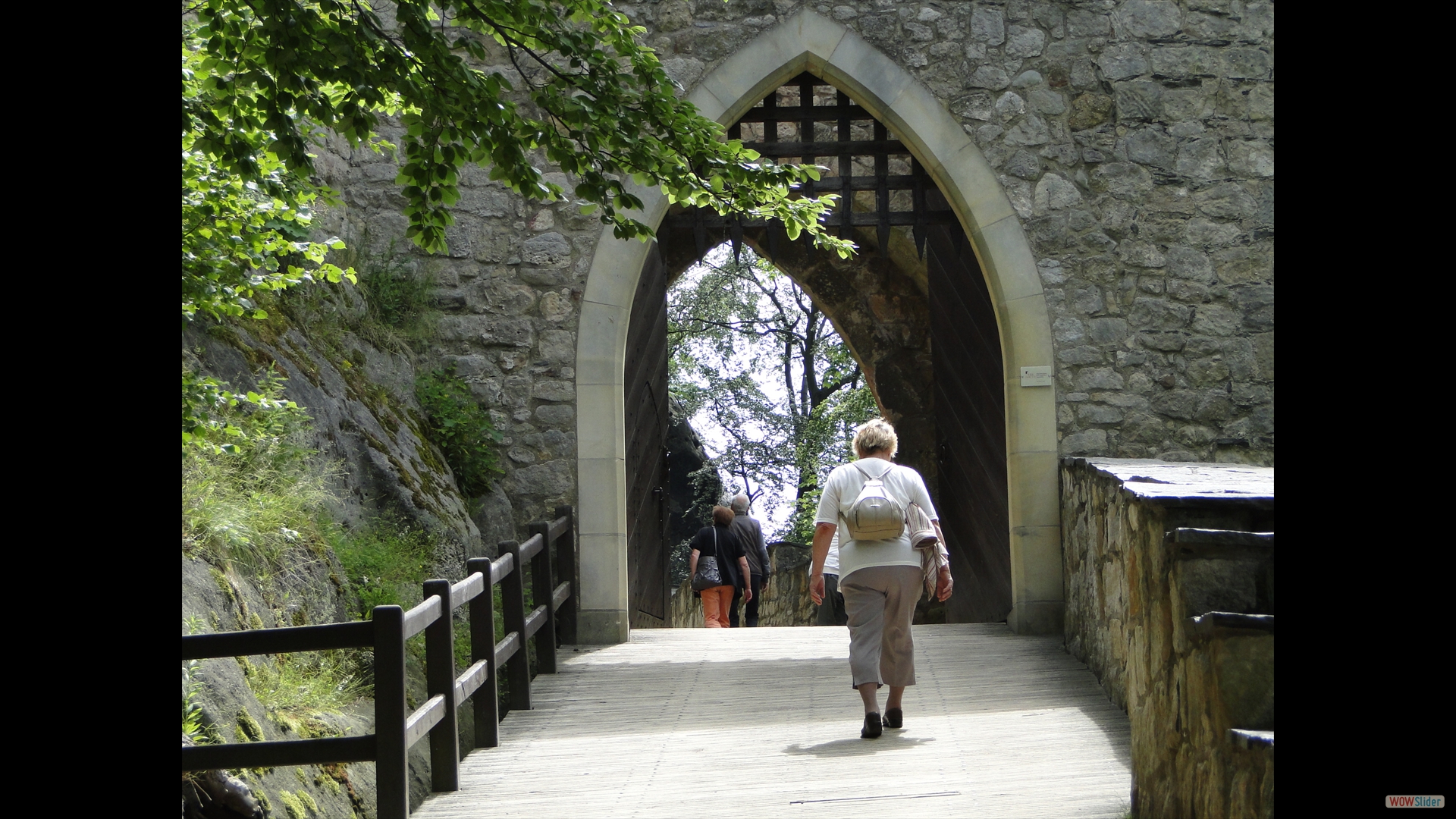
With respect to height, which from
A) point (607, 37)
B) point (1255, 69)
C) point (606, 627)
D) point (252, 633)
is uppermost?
point (1255, 69)

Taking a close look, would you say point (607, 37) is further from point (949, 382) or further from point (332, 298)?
point (949, 382)

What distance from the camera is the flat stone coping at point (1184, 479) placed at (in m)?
2.87

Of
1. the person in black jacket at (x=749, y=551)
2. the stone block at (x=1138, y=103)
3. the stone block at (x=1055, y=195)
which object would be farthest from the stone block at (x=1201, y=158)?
the person in black jacket at (x=749, y=551)

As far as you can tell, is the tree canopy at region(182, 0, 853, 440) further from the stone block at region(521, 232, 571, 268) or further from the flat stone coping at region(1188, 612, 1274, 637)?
the stone block at region(521, 232, 571, 268)

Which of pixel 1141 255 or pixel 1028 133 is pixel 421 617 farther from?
pixel 1141 255

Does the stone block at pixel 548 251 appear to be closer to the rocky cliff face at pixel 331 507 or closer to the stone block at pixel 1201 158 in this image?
the rocky cliff face at pixel 331 507

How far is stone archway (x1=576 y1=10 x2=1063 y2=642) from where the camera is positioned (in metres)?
6.62

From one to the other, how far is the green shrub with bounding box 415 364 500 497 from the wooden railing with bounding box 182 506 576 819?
919 millimetres

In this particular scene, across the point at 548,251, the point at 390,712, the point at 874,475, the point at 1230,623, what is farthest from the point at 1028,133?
the point at 390,712

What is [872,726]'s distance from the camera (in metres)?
4.34

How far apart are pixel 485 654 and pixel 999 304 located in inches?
144
